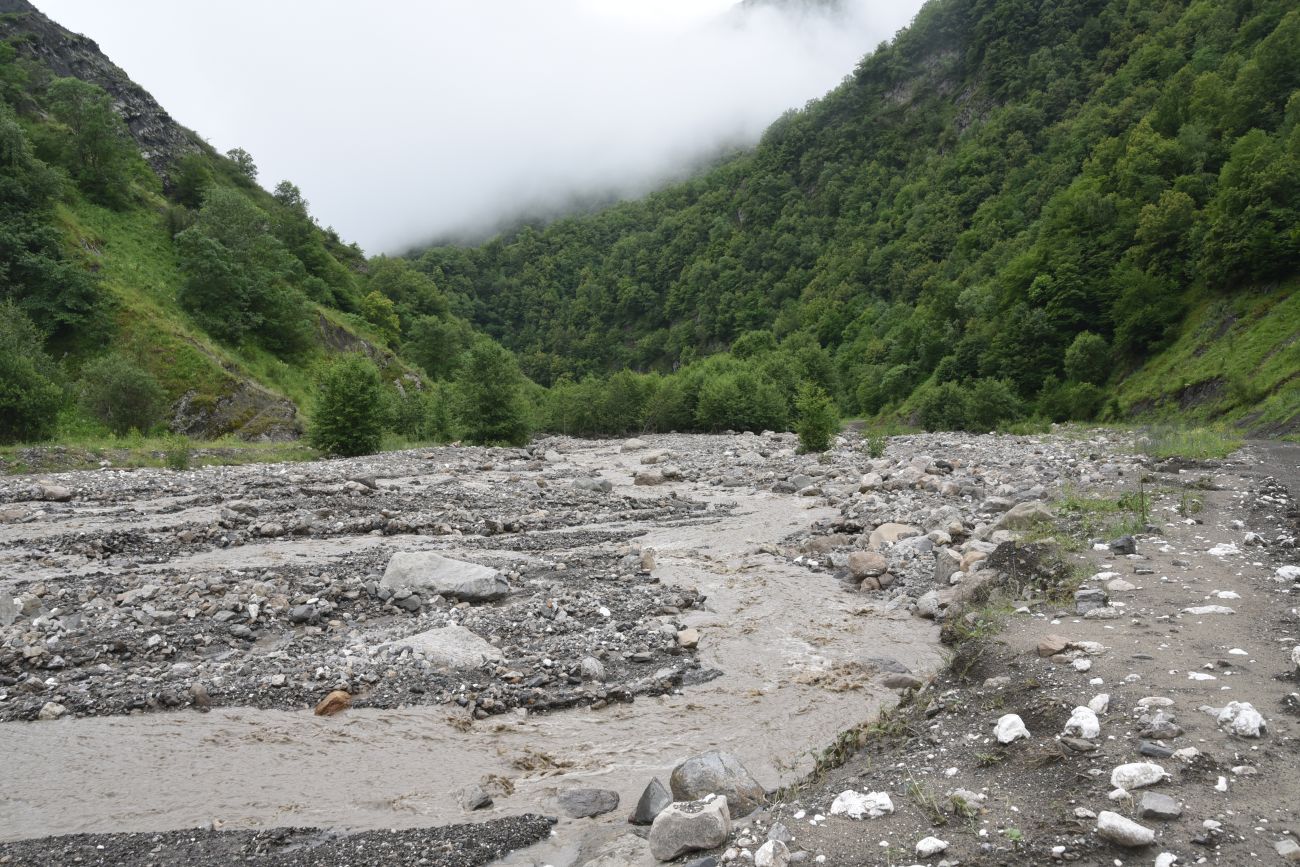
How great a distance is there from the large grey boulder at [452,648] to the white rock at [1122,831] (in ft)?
21.0

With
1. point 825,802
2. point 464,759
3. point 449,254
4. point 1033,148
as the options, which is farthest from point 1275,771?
point 449,254

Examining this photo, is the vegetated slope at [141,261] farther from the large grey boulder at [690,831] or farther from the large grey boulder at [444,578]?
the large grey boulder at [690,831]

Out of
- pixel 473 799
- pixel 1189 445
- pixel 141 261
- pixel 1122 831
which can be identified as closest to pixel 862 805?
pixel 1122 831

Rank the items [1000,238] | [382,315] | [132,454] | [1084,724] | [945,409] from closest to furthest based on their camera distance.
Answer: [1084,724], [132,454], [945,409], [382,315], [1000,238]

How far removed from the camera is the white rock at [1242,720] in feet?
14.8

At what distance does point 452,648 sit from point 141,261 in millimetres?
52609

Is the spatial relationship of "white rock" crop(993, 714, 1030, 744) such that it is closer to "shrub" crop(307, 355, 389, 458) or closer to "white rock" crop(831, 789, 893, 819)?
"white rock" crop(831, 789, 893, 819)

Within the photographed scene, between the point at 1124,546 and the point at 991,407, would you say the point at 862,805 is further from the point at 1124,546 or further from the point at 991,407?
the point at 991,407

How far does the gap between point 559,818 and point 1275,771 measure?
484 centimetres

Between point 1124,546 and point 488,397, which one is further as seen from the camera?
point 488,397

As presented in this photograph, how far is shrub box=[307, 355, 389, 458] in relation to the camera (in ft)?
102

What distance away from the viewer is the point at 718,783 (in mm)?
5352

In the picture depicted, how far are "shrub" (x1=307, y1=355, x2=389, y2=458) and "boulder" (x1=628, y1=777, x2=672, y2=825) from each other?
28.8 metres

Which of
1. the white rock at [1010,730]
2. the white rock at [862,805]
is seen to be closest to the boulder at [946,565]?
the white rock at [1010,730]
